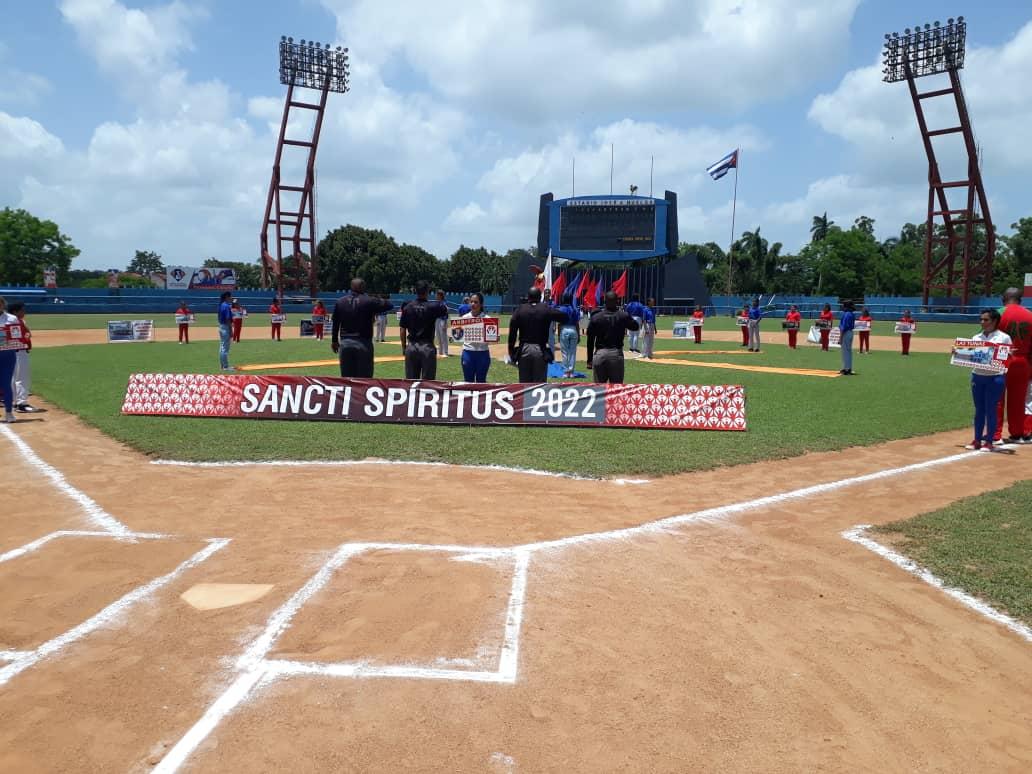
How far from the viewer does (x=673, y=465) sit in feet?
32.2

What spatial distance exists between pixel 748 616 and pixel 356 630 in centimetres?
276

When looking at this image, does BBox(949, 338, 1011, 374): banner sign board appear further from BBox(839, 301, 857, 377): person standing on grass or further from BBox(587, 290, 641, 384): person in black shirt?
BBox(839, 301, 857, 377): person standing on grass

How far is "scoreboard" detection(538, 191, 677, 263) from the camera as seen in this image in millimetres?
71250

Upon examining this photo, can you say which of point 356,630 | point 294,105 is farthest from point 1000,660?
point 294,105

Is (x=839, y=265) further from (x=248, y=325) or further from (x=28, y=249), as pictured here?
(x=28, y=249)

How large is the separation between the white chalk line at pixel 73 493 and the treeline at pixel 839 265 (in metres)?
88.5

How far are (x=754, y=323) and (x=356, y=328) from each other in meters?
20.6

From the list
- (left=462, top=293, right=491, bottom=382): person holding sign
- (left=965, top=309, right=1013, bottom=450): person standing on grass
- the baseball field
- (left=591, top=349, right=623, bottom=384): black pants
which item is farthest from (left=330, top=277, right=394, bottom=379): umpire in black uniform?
(left=965, top=309, right=1013, bottom=450): person standing on grass

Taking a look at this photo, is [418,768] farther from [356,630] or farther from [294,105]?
[294,105]

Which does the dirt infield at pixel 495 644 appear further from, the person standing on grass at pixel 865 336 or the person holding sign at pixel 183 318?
the person holding sign at pixel 183 318

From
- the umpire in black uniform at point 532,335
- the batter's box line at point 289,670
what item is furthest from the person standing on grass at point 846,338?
the batter's box line at point 289,670

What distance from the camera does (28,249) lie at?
277 ft

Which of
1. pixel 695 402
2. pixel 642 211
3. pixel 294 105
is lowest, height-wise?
pixel 695 402

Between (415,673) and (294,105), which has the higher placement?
(294,105)
